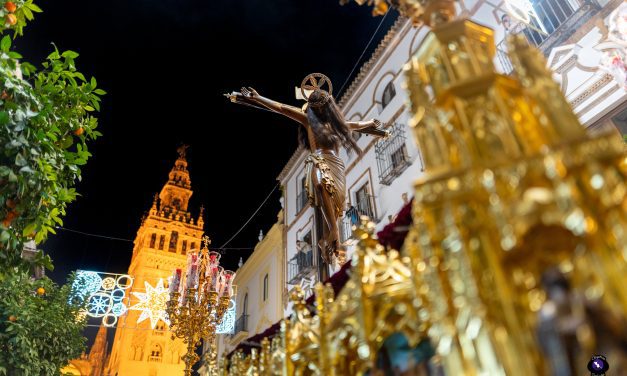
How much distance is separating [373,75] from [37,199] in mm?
14959

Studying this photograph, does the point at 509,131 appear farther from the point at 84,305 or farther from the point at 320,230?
the point at 84,305

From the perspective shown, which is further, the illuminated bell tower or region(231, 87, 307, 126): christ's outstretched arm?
the illuminated bell tower

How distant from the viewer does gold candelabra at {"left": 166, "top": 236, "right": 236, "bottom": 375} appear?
8789 millimetres

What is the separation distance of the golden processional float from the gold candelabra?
25.1 feet

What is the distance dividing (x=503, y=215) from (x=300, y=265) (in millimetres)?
17927

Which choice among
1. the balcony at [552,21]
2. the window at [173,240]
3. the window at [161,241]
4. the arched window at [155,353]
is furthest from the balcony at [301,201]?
the window at [173,240]

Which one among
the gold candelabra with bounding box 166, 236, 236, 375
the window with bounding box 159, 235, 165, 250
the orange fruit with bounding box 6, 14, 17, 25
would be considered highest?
the window with bounding box 159, 235, 165, 250

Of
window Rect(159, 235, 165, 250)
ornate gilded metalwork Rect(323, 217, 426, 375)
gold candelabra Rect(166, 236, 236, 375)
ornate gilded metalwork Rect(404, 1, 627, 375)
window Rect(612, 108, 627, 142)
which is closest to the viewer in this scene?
ornate gilded metalwork Rect(404, 1, 627, 375)

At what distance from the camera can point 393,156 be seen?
1531 centimetres

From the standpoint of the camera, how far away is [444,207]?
4.41ft

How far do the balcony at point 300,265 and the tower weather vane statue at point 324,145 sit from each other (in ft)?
40.2

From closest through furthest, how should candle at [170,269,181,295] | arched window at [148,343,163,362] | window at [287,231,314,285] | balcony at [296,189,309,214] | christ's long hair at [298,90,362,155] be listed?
christ's long hair at [298,90,362,155] < candle at [170,269,181,295] < window at [287,231,314,285] < balcony at [296,189,309,214] < arched window at [148,343,163,362]

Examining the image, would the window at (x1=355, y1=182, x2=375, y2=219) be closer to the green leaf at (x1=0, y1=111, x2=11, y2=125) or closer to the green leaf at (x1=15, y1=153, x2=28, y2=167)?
the green leaf at (x1=15, y1=153, x2=28, y2=167)

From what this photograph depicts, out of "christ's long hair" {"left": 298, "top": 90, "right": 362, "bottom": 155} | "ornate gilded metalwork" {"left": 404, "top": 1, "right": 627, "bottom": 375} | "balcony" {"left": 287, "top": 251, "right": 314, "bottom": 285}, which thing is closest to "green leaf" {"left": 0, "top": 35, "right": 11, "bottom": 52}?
"christ's long hair" {"left": 298, "top": 90, "right": 362, "bottom": 155}
